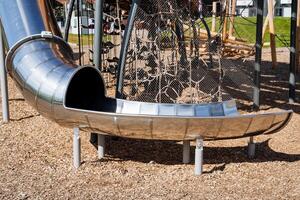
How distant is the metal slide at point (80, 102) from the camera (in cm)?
523

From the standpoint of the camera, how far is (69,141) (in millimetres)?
6648

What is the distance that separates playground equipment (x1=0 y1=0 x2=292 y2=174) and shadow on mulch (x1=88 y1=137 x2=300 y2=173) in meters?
0.31

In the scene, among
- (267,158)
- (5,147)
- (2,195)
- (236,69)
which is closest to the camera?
(2,195)

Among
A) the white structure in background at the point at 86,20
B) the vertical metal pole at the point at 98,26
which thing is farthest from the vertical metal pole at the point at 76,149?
the white structure in background at the point at 86,20

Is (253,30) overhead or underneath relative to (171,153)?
overhead

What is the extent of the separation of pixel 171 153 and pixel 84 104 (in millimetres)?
1226

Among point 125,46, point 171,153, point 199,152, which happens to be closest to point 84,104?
point 125,46

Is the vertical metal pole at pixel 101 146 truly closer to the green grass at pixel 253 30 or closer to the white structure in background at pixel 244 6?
the white structure in background at pixel 244 6

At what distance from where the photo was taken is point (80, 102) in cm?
634

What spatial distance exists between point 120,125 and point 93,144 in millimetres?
1321

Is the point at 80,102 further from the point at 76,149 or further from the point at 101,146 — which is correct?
the point at 76,149

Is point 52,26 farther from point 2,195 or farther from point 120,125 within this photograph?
point 2,195

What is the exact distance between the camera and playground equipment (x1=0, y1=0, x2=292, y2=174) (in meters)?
5.23

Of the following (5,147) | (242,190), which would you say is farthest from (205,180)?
(5,147)
